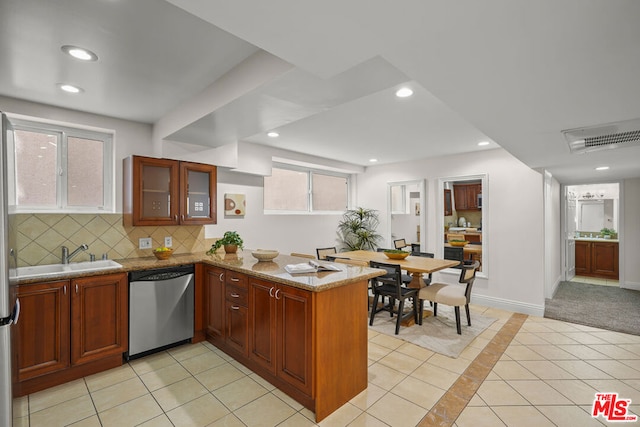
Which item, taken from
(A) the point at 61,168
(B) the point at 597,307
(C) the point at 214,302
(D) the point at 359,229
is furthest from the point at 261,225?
(B) the point at 597,307

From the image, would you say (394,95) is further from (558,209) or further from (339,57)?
(558,209)

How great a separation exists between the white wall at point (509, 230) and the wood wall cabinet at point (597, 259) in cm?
386

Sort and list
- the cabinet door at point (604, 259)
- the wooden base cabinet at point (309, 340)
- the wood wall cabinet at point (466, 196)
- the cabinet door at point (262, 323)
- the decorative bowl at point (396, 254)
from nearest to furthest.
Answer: the wooden base cabinet at point (309, 340), the cabinet door at point (262, 323), the decorative bowl at point (396, 254), the wood wall cabinet at point (466, 196), the cabinet door at point (604, 259)

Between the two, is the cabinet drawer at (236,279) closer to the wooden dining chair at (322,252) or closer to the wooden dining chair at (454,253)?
the wooden dining chair at (322,252)

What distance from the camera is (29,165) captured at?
9.44 feet

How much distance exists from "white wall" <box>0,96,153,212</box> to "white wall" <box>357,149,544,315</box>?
463 cm

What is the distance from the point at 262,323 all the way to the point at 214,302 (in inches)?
35.6

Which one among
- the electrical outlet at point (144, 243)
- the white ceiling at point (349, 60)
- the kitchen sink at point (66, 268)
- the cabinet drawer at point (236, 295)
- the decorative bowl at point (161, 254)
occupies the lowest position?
the cabinet drawer at point (236, 295)

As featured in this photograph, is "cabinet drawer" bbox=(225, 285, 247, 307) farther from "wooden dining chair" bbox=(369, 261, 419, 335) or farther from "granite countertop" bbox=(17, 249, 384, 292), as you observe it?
"wooden dining chair" bbox=(369, 261, 419, 335)

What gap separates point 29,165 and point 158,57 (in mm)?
1979

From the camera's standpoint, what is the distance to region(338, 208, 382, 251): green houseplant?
6.14 m

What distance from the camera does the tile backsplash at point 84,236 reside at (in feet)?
9.04

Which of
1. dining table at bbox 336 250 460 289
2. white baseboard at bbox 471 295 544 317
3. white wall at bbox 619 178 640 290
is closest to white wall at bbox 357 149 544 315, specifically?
white baseboard at bbox 471 295 544 317

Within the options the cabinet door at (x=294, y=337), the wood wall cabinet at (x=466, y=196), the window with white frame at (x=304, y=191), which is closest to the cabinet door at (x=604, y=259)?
the wood wall cabinet at (x=466, y=196)
